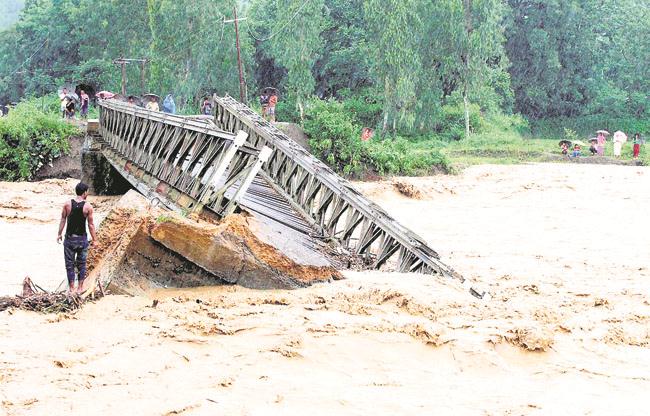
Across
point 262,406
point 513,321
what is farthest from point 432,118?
point 262,406

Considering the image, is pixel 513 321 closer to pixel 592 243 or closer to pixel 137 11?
pixel 592 243

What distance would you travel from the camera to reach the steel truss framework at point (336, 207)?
12.8 metres

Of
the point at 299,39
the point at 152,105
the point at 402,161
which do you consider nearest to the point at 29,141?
the point at 152,105

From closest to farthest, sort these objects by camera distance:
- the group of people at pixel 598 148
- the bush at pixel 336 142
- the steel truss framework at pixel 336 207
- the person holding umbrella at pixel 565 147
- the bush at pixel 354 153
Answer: the steel truss framework at pixel 336 207, the bush at pixel 336 142, the bush at pixel 354 153, the group of people at pixel 598 148, the person holding umbrella at pixel 565 147

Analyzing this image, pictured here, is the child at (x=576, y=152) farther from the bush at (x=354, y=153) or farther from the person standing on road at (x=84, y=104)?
the person standing on road at (x=84, y=104)

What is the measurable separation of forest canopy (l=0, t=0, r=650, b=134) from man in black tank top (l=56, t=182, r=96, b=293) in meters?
31.0

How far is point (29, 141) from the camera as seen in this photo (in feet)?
94.8

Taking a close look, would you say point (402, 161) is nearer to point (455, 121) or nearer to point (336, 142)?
point (336, 142)

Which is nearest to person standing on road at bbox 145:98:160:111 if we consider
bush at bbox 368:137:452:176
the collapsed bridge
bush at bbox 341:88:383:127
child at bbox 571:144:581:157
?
bush at bbox 368:137:452:176

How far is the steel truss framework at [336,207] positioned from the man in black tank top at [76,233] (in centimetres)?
492

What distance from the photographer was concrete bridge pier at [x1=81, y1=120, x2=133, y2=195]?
82.4 ft

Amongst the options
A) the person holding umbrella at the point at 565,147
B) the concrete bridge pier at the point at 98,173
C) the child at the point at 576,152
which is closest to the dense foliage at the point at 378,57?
the person holding umbrella at the point at 565,147

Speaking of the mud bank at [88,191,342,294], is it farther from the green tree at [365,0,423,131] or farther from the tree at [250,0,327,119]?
the tree at [250,0,327,119]

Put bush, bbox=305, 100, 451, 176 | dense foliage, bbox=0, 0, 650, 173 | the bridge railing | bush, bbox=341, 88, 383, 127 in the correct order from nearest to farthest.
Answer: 1. the bridge railing
2. bush, bbox=305, 100, 451, 176
3. dense foliage, bbox=0, 0, 650, 173
4. bush, bbox=341, 88, 383, 127
